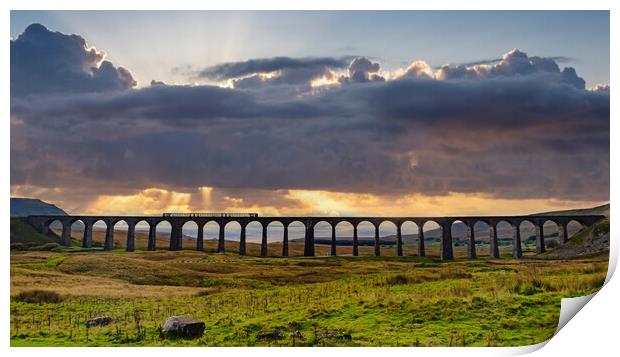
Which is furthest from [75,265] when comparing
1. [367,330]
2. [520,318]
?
[520,318]

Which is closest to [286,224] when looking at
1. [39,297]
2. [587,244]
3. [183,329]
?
[587,244]

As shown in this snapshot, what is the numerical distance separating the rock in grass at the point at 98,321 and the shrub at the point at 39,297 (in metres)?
8.16

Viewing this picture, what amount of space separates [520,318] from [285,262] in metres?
48.6

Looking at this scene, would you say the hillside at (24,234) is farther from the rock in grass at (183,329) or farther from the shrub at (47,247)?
the rock in grass at (183,329)

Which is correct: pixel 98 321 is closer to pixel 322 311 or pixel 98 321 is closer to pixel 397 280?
pixel 322 311

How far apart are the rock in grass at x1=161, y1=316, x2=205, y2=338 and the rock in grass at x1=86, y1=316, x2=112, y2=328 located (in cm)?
536

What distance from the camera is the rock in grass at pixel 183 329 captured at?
33969mm

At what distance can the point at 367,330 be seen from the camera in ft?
116

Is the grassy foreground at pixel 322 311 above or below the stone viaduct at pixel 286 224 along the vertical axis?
below

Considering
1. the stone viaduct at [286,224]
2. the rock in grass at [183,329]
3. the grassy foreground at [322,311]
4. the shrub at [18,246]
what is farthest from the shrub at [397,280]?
the shrub at [18,246]

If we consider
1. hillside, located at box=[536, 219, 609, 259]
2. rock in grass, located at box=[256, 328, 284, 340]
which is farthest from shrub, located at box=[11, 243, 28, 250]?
hillside, located at box=[536, 219, 609, 259]

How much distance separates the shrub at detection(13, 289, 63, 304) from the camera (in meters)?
44.2
